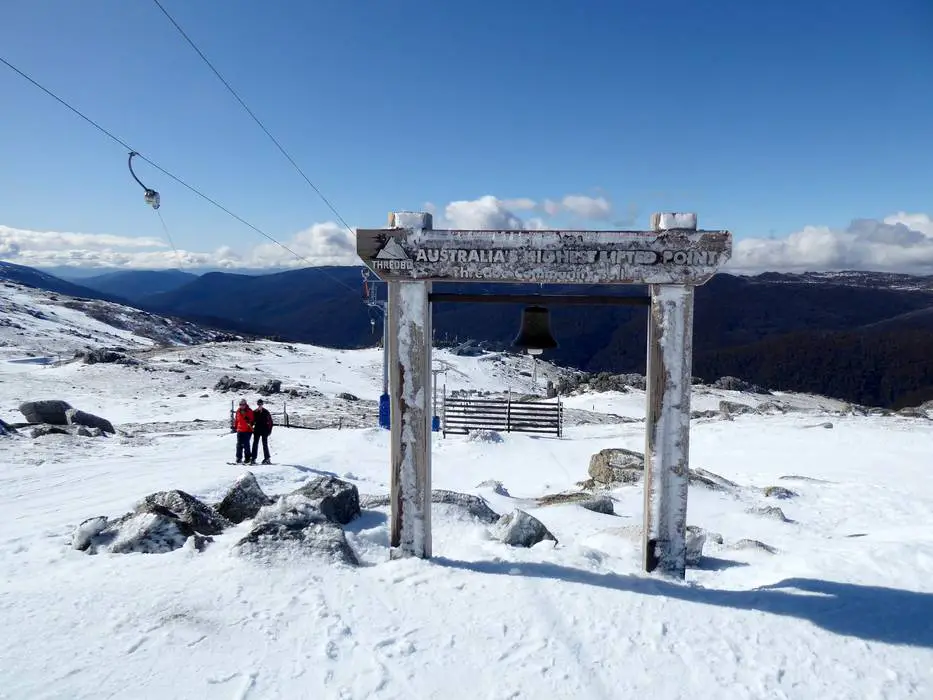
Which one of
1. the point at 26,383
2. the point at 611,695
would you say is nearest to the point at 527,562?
the point at 611,695

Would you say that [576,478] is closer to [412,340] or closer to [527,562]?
[527,562]

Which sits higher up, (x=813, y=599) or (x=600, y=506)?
(x=813, y=599)

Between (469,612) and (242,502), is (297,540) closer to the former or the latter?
(469,612)

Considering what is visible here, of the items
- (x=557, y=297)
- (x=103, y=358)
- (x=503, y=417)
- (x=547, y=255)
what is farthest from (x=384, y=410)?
(x=103, y=358)

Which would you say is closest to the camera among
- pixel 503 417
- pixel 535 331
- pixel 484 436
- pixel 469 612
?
pixel 469 612

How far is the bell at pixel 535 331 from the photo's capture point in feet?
20.6

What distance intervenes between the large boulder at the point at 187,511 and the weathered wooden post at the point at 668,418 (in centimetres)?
497

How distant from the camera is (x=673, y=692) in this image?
390 centimetres

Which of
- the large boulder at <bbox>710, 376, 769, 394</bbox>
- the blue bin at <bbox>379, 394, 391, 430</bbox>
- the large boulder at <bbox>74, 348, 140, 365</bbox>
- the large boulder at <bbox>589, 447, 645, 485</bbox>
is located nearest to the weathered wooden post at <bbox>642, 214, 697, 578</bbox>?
the large boulder at <bbox>589, 447, 645, 485</bbox>

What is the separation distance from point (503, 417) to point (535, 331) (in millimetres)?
13068

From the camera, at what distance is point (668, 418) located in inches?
215

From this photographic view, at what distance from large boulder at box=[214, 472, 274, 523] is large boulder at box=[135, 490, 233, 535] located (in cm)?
30

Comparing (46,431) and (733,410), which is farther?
(733,410)

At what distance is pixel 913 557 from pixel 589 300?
15.2 feet
